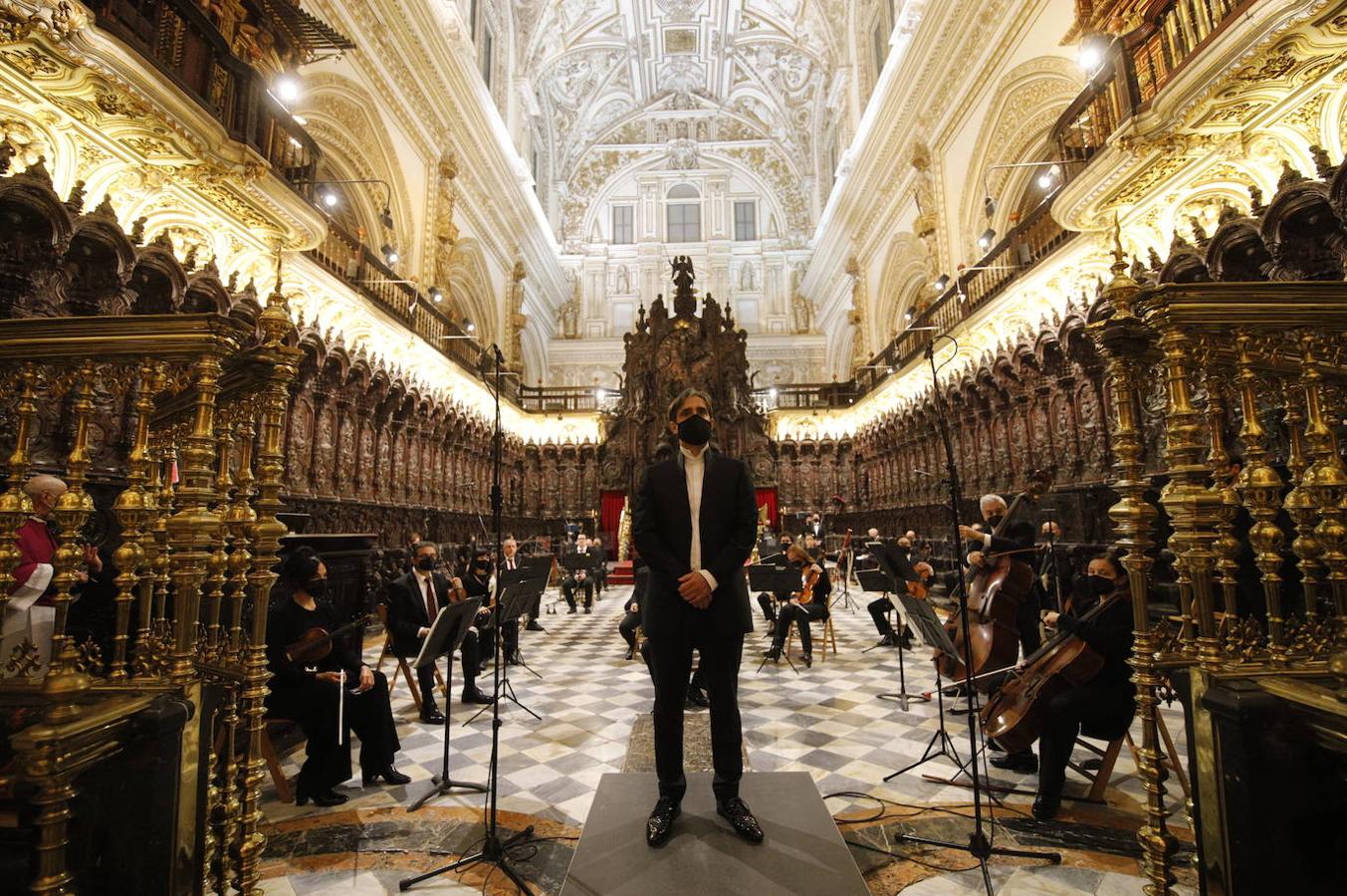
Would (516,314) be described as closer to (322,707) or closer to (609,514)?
(609,514)

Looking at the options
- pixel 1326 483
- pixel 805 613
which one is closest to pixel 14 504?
pixel 1326 483

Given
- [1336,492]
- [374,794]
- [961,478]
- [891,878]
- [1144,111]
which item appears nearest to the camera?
[1336,492]

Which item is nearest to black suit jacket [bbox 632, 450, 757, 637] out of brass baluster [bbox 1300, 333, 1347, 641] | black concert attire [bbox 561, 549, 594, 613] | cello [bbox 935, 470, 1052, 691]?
brass baluster [bbox 1300, 333, 1347, 641]

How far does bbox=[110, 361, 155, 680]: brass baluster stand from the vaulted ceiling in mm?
21940

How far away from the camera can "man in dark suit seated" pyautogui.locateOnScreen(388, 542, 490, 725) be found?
444 centimetres

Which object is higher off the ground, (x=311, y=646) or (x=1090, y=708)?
(x=311, y=646)

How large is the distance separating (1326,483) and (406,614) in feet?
16.0

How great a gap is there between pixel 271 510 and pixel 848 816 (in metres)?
2.89

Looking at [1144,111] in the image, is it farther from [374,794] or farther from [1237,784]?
[374,794]

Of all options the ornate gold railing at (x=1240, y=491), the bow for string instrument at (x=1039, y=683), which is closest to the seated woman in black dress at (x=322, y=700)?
the bow for string instrument at (x=1039, y=683)

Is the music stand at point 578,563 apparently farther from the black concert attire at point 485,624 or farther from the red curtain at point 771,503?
the red curtain at point 771,503

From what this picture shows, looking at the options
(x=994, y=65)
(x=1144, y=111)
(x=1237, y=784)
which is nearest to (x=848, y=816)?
(x=1237, y=784)

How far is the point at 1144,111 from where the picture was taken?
561cm

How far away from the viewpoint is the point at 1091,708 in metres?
2.85
